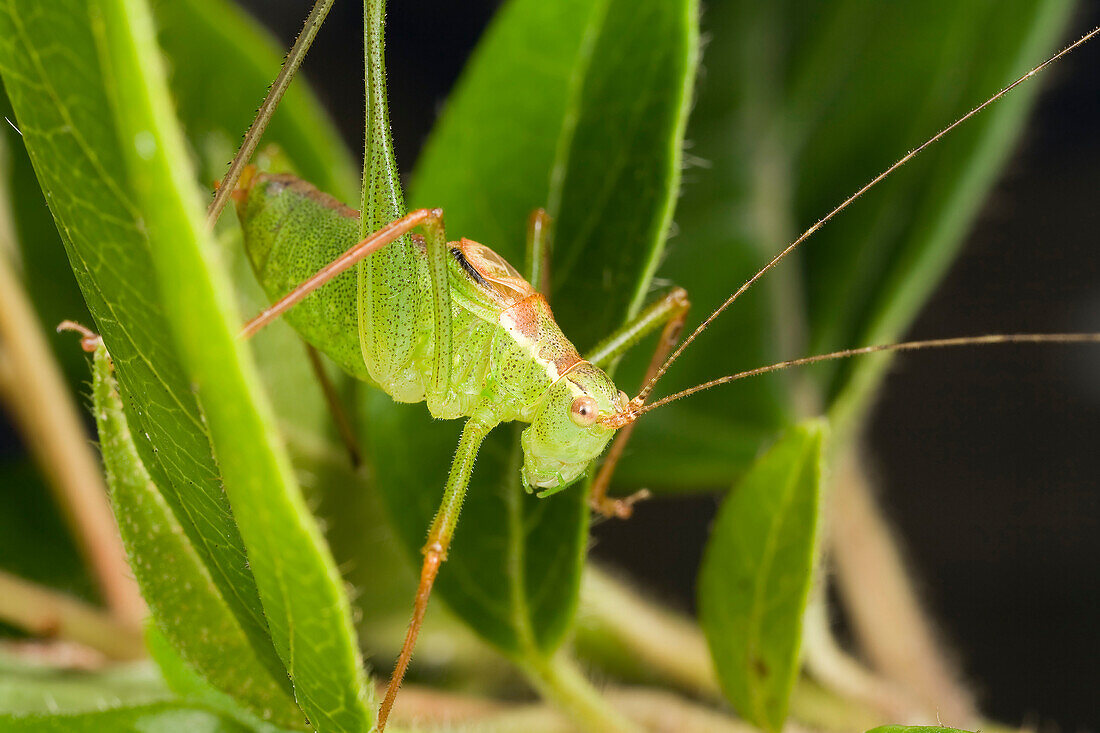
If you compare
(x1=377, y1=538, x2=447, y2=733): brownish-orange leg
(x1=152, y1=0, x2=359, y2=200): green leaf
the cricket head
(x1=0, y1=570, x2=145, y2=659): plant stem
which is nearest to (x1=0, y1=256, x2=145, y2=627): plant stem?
(x1=0, y1=570, x2=145, y2=659): plant stem

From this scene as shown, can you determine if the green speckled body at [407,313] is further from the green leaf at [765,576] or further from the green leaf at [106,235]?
the green leaf at [106,235]

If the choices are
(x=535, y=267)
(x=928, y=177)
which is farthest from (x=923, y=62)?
(x=535, y=267)

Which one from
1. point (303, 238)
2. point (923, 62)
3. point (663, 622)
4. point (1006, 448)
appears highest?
point (303, 238)

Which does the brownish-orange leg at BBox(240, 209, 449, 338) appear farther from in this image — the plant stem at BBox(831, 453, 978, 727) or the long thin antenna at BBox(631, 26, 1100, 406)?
the plant stem at BBox(831, 453, 978, 727)

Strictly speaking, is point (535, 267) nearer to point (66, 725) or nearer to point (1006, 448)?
point (66, 725)

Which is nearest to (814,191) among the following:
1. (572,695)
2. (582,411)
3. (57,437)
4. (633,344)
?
(633,344)

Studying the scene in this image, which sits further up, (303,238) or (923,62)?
(303,238)

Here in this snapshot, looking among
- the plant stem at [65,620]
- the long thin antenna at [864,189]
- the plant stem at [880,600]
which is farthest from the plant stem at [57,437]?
the plant stem at [880,600]
